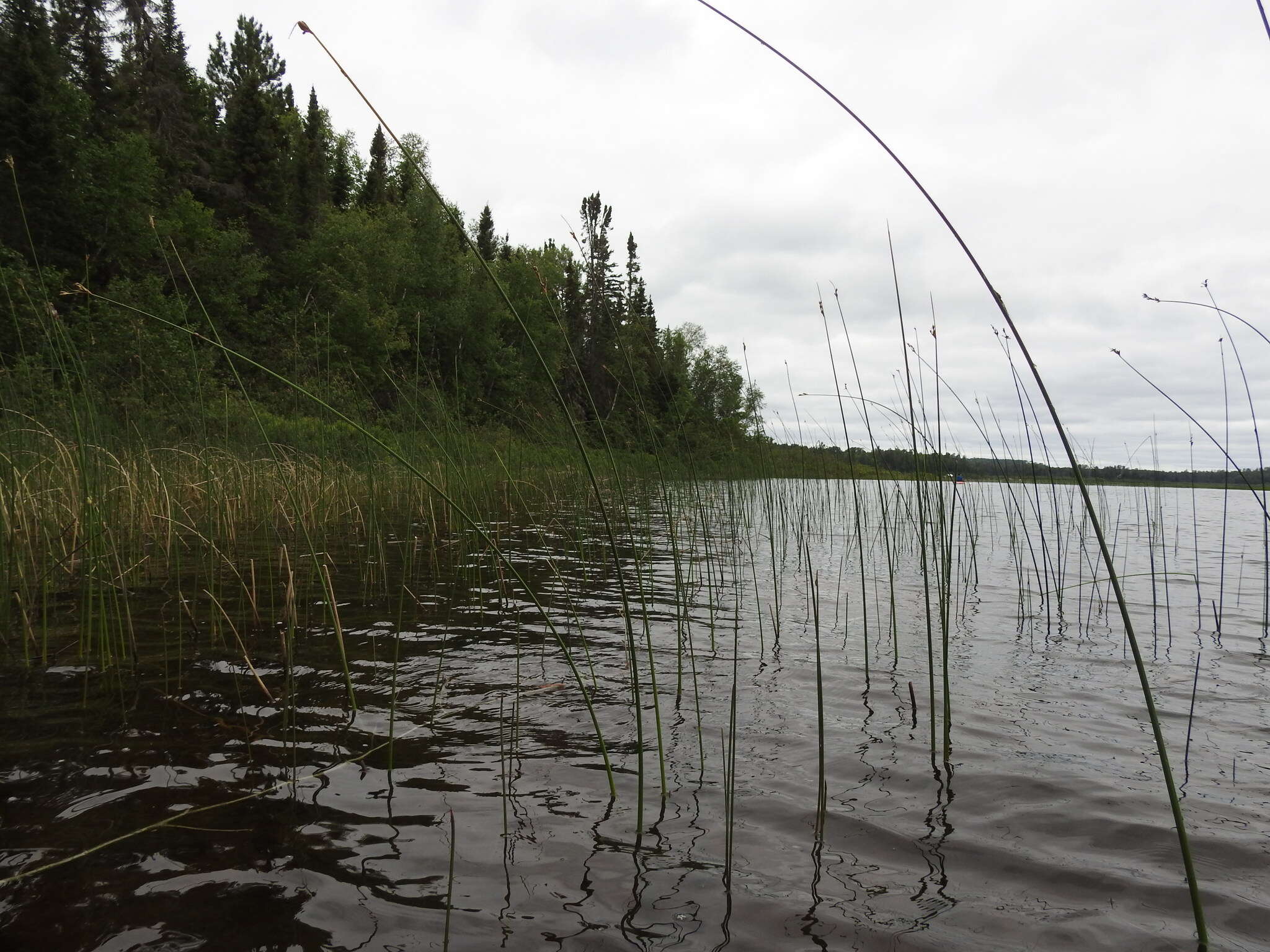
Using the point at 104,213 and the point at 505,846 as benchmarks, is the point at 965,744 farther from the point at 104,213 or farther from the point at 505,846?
the point at 104,213

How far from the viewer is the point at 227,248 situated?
888 inches

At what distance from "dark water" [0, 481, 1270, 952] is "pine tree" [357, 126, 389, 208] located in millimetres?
34578

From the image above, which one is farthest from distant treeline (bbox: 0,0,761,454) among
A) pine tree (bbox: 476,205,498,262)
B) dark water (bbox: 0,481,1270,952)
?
pine tree (bbox: 476,205,498,262)

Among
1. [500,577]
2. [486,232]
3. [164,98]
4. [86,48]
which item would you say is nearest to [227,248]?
[86,48]

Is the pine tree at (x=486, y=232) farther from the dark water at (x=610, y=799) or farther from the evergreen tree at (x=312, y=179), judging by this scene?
the dark water at (x=610, y=799)

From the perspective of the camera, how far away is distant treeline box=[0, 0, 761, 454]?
9.53 meters

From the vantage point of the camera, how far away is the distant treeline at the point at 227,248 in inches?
375

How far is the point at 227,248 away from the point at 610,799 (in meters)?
25.4

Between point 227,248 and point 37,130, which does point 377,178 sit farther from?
point 37,130

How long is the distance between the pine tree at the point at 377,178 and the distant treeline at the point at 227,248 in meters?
0.25

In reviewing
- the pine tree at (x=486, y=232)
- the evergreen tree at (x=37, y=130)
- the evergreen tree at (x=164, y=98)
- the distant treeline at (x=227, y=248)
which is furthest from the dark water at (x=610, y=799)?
the pine tree at (x=486, y=232)

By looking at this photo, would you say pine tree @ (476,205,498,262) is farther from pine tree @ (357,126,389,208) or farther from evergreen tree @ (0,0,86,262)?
evergreen tree @ (0,0,86,262)

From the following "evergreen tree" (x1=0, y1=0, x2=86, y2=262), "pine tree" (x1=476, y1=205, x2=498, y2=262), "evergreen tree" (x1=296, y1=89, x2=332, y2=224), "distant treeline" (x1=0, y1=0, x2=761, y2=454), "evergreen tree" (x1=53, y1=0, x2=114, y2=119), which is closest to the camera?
"distant treeline" (x1=0, y1=0, x2=761, y2=454)

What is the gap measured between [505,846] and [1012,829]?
134 cm
